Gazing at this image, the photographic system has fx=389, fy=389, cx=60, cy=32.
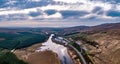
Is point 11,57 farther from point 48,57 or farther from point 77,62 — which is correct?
point 48,57

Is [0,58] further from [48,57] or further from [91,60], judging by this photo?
[48,57]

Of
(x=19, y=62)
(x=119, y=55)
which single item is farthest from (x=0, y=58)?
(x=119, y=55)

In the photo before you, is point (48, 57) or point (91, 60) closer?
point (91, 60)

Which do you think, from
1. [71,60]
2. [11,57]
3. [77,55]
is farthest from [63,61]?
[11,57]

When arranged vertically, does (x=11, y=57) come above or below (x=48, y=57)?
above

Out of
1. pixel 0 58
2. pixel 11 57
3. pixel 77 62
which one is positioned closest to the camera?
pixel 0 58

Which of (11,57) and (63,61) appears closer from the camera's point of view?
(11,57)

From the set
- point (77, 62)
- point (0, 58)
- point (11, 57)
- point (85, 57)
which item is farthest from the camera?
point (85, 57)

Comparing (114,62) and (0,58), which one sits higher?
(0,58)

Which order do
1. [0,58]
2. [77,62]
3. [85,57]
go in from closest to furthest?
[0,58]
[77,62]
[85,57]

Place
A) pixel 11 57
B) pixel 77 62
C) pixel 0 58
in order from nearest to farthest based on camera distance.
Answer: pixel 0 58 → pixel 11 57 → pixel 77 62
